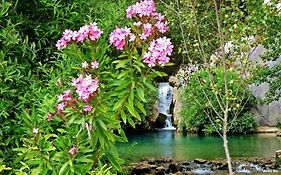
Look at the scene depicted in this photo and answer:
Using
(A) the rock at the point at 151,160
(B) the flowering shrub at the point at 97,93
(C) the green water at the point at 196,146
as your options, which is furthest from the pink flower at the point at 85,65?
(A) the rock at the point at 151,160

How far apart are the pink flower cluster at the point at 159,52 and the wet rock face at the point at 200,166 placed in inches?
304

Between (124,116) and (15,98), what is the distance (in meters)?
0.72

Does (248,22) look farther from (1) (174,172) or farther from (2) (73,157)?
(1) (174,172)

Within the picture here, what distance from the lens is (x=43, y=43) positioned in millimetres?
2996

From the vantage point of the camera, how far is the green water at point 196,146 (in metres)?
11.9

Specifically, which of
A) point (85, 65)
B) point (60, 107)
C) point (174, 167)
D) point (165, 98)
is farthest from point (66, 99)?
point (165, 98)

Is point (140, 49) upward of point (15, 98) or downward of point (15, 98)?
upward

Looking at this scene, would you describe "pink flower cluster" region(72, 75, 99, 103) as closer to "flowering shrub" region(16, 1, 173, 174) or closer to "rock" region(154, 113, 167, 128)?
"flowering shrub" region(16, 1, 173, 174)

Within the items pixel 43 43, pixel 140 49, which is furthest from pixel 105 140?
pixel 43 43

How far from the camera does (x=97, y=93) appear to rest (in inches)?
86.1

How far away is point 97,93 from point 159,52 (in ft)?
1.07

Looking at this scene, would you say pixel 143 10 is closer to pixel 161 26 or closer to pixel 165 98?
pixel 161 26

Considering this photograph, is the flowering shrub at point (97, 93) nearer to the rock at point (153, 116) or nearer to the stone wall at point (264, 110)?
the stone wall at point (264, 110)

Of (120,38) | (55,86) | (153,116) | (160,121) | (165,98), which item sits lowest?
(55,86)
